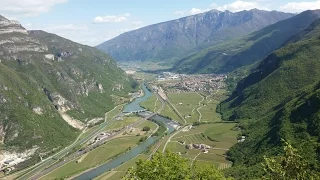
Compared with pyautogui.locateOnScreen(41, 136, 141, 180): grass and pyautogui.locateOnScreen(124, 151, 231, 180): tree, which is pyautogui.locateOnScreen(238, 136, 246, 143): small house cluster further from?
pyautogui.locateOnScreen(124, 151, 231, 180): tree

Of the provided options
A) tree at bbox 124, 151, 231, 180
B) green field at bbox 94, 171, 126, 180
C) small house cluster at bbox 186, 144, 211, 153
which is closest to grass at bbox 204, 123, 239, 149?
small house cluster at bbox 186, 144, 211, 153

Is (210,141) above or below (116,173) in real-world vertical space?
→ below

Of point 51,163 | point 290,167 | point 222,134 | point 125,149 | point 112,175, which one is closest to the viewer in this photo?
point 290,167

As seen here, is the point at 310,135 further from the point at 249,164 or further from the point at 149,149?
the point at 149,149

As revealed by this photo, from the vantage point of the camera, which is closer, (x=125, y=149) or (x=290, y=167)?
(x=290, y=167)

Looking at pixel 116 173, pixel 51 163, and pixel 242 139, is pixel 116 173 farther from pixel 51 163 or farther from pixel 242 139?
pixel 242 139

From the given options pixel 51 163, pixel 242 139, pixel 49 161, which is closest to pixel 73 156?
pixel 51 163

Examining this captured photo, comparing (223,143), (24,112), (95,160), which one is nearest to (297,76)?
(223,143)
